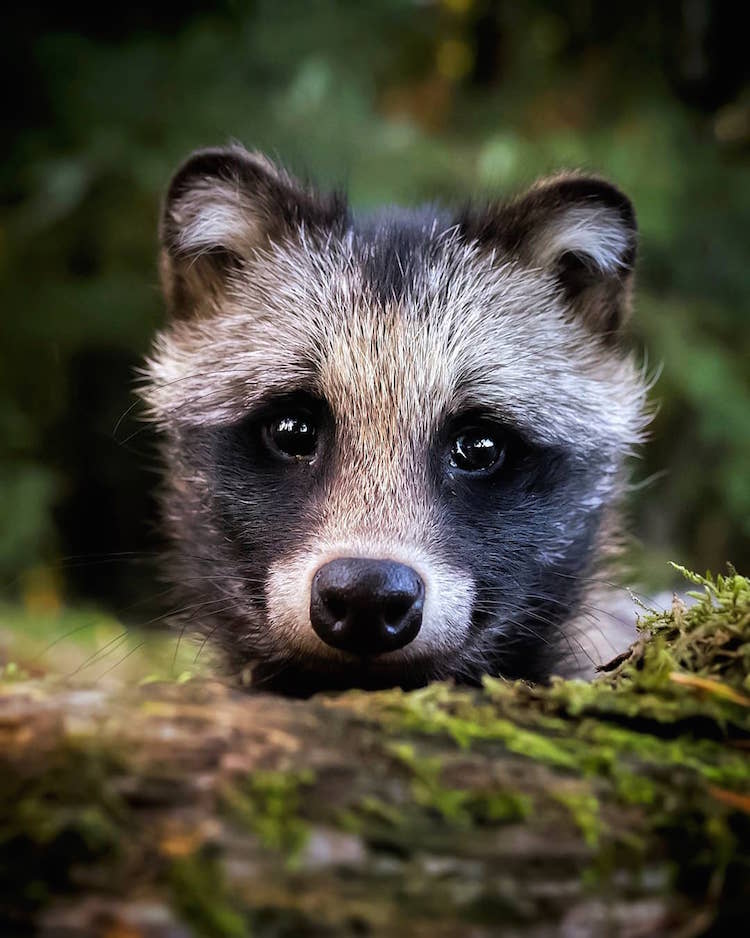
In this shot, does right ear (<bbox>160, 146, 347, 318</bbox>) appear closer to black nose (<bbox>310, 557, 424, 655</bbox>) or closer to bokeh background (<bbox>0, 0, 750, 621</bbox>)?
black nose (<bbox>310, 557, 424, 655</bbox>)

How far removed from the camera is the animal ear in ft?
13.8

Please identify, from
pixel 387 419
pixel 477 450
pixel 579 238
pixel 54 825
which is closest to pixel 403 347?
pixel 387 419

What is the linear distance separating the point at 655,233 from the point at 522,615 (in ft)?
13.5

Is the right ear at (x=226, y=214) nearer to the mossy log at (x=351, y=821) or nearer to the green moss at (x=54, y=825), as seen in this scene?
the mossy log at (x=351, y=821)

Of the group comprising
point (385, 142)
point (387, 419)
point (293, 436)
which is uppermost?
point (385, 142)

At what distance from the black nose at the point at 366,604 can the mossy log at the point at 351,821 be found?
35.7 inches

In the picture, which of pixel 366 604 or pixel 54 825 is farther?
pixel 366 604

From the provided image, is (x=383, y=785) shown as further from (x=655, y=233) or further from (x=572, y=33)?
(x=572, y=33)

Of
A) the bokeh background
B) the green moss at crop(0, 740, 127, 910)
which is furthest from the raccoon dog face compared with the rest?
the bokeh background

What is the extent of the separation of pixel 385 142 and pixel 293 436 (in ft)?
13.0

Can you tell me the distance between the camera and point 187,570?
4.27 m

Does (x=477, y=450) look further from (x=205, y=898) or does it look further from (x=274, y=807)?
(x=205, y=898)

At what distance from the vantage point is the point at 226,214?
14.6ft

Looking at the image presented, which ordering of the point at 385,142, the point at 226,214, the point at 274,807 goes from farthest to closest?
the point at 385,142 < the point at 226,214 < the point at 274,807
